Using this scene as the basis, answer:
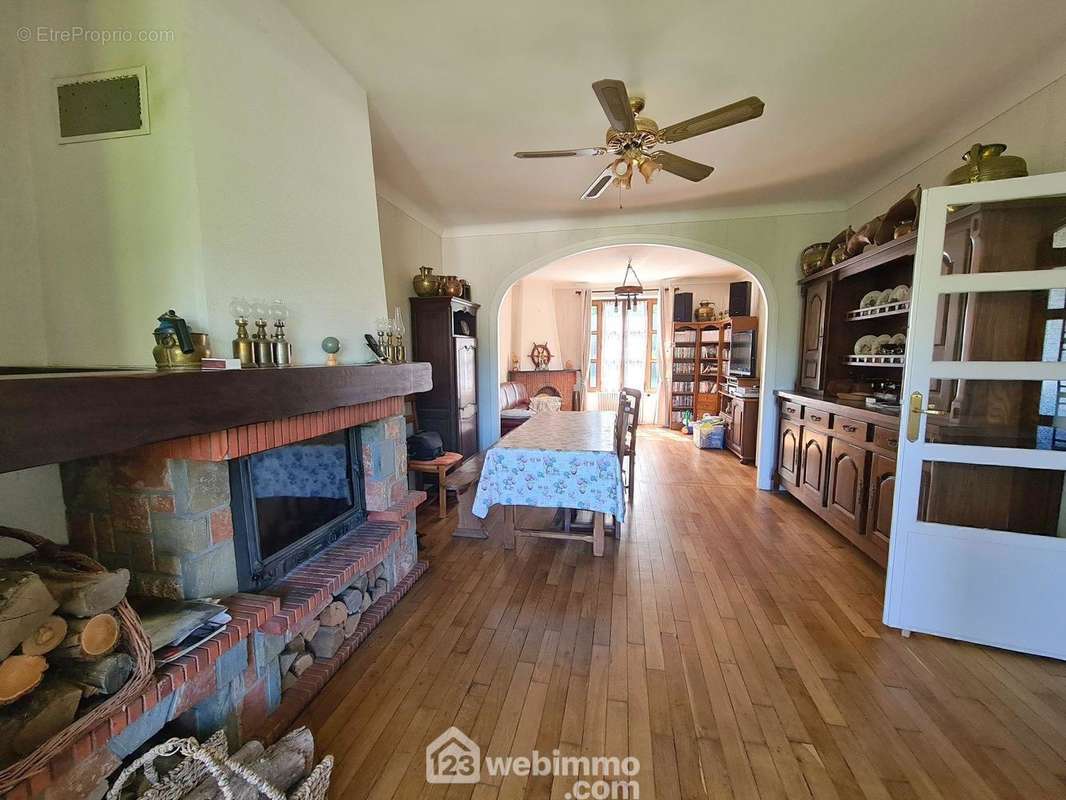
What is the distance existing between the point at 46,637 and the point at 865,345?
4489 millimetres

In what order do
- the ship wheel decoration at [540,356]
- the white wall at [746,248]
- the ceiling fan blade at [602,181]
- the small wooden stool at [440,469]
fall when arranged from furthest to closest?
the ship wheel decoration at [540,356] < the white wall at [746,248] < the small wooden stool at [440,469] < the ceiling fan blade at [602,181]

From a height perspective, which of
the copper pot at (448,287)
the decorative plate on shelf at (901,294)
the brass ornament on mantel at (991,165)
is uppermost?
the brass ornament on mantel at (991,165)

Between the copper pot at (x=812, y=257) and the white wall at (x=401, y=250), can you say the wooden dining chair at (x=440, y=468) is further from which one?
the copper pot at (x=812, y=257)

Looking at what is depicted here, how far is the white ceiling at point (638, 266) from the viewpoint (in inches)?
207

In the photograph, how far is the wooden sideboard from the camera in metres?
2.47

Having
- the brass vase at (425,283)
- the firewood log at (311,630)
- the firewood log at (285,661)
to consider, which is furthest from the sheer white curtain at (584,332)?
the firewood log at (285,661)

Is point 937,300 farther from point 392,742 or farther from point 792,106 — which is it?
point 392,742

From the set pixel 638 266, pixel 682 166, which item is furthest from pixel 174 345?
pixel 638 266

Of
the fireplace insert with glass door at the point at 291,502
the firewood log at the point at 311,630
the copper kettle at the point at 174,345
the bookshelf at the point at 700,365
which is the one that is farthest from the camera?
the bookshelf at the point at 700,365

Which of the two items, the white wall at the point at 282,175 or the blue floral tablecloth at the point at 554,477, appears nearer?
the white wall at the point at 282,175

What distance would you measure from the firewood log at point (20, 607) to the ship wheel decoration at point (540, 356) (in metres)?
6.72

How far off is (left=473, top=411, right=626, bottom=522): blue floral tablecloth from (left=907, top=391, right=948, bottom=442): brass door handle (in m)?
1.40

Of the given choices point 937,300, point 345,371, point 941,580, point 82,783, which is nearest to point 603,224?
point 937,300

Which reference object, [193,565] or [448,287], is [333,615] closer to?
[193,565]
